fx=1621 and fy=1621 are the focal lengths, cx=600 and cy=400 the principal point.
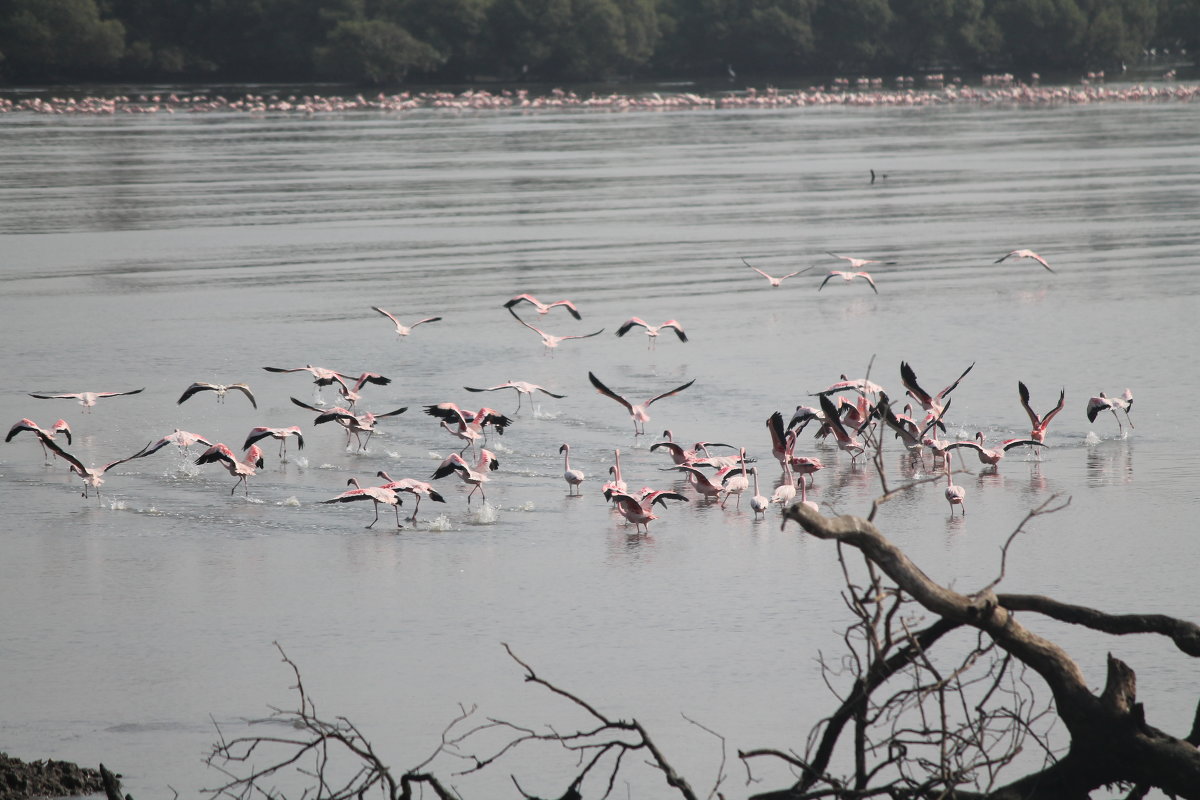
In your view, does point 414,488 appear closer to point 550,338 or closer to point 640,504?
point 640,504

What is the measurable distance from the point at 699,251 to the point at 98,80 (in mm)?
67433

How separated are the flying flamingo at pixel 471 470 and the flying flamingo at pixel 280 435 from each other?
1.02m

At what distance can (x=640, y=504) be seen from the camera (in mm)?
8344

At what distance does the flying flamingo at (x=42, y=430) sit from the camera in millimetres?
9555

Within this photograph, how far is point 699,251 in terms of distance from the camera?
20234 mm

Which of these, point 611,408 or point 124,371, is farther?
point 124,371

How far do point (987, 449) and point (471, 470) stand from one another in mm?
3061

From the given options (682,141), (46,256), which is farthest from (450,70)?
(46,256)

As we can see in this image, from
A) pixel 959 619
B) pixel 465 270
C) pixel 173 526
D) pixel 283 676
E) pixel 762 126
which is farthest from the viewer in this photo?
pixel 762 126

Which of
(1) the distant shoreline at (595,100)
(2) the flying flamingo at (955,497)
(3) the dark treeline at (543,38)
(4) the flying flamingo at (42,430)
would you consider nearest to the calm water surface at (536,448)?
(2) the flying flamingo at (955,497)

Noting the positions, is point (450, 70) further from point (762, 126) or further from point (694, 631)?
point (694, 631)

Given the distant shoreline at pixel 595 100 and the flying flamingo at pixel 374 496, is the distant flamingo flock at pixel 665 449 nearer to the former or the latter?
the flying flamingo at pixel 374 496

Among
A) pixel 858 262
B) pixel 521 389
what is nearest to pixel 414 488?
pixel 521 389

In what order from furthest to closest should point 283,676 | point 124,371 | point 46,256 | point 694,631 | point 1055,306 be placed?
point 46,256, point 1055,306, point 124,371, point 694,631, point 283,676
